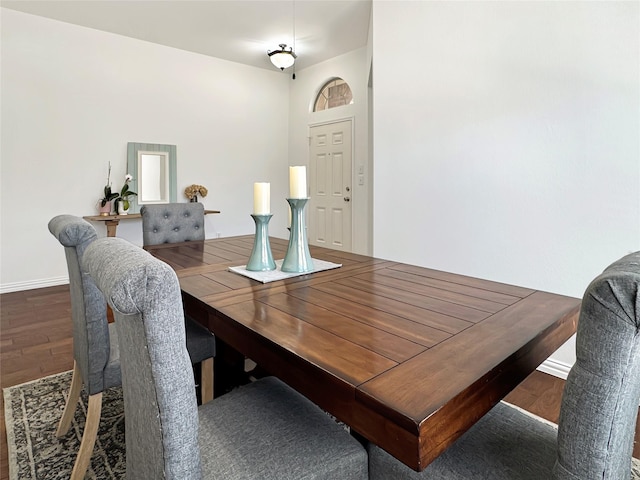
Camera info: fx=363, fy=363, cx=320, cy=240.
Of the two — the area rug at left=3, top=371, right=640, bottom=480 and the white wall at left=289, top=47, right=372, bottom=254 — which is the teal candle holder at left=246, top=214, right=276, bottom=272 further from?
the white wall at left=289, top=47, right=372, bottom=254

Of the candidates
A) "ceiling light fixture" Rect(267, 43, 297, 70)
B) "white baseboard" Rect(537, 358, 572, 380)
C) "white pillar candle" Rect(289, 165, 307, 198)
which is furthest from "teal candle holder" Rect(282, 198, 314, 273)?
"ceiling light fixture" Rect(267, 43, 297, 70)

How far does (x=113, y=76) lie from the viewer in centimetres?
403

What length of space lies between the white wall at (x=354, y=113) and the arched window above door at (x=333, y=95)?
70 millimetres

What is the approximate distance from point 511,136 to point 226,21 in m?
3.06

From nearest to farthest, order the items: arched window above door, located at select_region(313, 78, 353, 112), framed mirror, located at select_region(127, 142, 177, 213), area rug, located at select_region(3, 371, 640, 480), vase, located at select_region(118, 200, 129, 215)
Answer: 1. area rug, located at select_region(3, 371, 640, 480)
2. vase, located at select_region(118, 200, 129, 215)
3. framed mirror, located at select_region(127, 142, 177, 213)
4. arched window above door, located at select_region(313, 78, 353, 112)

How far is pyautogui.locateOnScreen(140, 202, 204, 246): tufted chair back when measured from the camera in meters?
2.24

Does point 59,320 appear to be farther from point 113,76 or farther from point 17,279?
point 113,76

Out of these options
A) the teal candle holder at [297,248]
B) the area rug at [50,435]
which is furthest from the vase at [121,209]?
the teal candle holder at [297,248]

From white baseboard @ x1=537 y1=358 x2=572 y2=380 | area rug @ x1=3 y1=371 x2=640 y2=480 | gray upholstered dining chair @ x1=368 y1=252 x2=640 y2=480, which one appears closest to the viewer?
gray upholstered dining chair @ x1=368 y1=252 x2=640 y2=480

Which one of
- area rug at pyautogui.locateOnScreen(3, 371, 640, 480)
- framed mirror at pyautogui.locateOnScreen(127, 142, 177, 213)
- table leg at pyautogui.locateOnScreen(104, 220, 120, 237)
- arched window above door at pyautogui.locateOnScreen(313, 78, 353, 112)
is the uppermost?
arched window above door at pyautogui.locateOnScreen(313, 78, 353, 112)

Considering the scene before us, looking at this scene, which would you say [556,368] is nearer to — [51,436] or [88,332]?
[88,332]

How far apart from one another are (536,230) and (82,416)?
8.44 ft

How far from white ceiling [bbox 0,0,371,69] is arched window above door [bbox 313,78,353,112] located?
0.42 m

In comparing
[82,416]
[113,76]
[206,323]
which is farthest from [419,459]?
[113,76]
